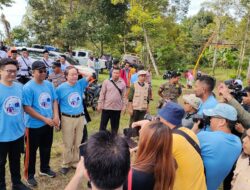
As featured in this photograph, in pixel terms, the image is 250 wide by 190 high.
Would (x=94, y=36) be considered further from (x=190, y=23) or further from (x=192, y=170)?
(x=192, y=170)

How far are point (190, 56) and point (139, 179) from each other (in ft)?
102

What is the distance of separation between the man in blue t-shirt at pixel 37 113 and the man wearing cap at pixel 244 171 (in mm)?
2593

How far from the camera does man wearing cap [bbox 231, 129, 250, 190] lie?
2701 mm

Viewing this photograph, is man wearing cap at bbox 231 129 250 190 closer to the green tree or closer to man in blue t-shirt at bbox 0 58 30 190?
man in blue t-shirt at bbox 0 58 30 190

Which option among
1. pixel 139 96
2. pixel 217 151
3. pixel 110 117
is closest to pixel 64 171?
pixel 110 117

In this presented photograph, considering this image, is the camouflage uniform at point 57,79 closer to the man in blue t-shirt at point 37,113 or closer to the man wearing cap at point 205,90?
the man in blue t-shirt at point 37,113

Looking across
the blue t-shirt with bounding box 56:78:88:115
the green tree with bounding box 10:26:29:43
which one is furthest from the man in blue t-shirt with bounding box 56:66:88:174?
the green tree with bounding box 10:26:29:43

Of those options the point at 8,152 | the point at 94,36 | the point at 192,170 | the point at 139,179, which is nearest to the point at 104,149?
the point at 139,179

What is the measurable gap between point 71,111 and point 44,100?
0.59 metres

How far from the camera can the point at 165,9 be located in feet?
93.2

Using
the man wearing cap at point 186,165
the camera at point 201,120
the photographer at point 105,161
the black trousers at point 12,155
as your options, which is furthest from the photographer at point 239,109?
the black trousers at point 12,155

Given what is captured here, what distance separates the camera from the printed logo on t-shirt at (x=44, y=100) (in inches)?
168

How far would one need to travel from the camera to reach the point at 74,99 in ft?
15.7

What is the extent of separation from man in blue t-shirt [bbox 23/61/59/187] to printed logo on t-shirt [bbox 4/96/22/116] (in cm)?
26
